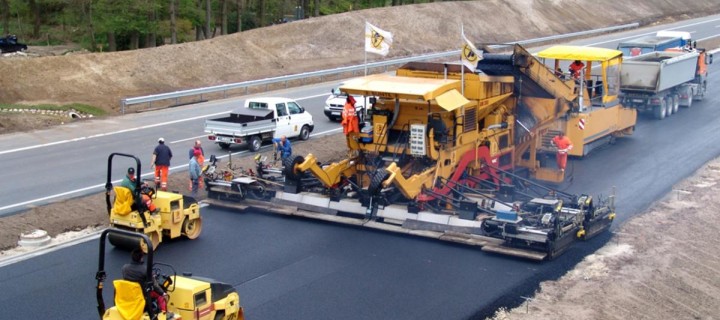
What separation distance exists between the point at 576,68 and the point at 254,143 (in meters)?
10.2

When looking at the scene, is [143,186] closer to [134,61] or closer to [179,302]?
[179,302]

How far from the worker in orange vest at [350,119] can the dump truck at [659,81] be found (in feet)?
52.9

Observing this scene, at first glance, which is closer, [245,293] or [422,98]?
[245,293]

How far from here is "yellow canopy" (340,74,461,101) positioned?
56.7 feet

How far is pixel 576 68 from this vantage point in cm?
2566

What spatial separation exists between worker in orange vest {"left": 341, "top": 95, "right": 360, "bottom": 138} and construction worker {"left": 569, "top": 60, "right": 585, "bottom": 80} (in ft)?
31.2

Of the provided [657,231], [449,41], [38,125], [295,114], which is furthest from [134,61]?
[657,231]

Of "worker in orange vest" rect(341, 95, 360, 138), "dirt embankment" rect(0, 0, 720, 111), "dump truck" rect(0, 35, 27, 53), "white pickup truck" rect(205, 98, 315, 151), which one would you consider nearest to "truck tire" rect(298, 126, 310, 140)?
"white pickup truck" rect(205, 98, 315, 151)

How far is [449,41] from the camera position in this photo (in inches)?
2195

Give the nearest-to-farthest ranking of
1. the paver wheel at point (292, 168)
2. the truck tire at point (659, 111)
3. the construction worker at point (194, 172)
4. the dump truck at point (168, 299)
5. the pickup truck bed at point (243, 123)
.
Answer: the dump truck at point (168, 299) → the paver wheel at point (292, 168) → the construction worker at point (194, 172) → the pickup truck bed at point (243, 123) → the truck tire at point (659, 111)

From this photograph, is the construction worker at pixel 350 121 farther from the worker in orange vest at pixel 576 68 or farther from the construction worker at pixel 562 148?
the worker in orange vest at pixel 576 68

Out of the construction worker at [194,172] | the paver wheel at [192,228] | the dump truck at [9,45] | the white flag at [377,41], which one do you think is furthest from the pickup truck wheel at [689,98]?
the dump truck at [9,45]

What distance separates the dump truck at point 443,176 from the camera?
16641mm

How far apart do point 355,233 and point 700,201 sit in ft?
28.9
